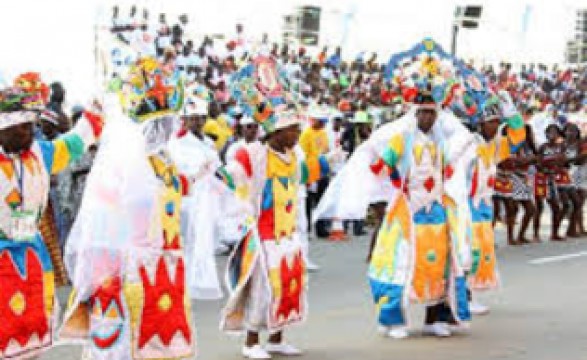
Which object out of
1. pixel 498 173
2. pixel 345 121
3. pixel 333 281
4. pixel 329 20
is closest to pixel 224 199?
pixel 333 281

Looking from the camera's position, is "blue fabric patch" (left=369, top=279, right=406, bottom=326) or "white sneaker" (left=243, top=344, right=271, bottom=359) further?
"blue fabric patch" (left=369, top=279, right=406, bottom=326)

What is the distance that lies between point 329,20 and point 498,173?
15907 millimetres

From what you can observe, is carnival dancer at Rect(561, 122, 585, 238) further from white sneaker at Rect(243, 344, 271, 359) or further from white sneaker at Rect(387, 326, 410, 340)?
white sneaker at Rect(243, 344, 271, 359)

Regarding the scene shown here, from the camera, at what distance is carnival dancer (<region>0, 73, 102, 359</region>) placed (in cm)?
674

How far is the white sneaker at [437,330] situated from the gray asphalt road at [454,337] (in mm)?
103

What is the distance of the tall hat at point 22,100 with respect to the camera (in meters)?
6.85

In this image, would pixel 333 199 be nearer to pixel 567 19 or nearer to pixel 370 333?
pixel 370 333

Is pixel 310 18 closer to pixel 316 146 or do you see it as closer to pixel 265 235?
pixel 316 146

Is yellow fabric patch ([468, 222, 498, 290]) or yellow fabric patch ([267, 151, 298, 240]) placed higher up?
yellow fabric patch ([267, 151, 298, 240])

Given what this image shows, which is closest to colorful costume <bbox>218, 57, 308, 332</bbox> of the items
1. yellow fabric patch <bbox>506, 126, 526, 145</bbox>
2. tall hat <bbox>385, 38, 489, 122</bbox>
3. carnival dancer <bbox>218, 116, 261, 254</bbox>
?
carnival dancer <bbox>218, 116, 261, 254</bbox>

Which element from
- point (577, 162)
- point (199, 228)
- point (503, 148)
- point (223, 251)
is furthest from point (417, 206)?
point (577, 162)

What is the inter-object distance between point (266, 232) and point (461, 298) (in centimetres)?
190

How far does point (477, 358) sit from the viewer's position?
29.7ft

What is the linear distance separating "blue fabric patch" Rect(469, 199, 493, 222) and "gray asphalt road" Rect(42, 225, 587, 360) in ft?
2.75
